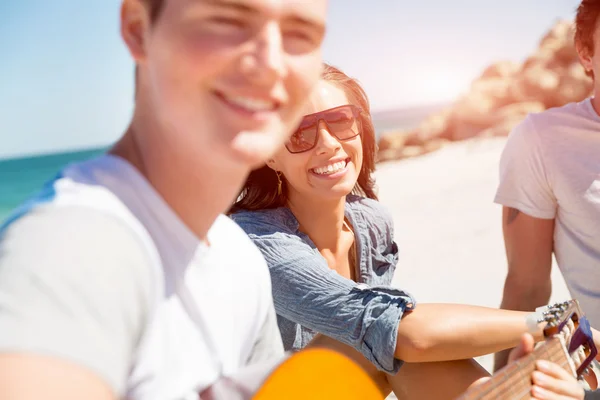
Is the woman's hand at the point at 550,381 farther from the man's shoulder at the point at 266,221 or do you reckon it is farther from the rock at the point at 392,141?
the rock at the point at 392,141

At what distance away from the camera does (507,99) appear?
2298cm

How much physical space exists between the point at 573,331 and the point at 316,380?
95 cm

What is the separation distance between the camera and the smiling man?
668 millimetres

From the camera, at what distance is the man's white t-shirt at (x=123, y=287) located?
0.67m

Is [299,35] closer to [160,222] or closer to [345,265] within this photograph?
[160,222]

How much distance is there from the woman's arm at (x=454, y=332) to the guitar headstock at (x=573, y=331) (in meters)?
0.06

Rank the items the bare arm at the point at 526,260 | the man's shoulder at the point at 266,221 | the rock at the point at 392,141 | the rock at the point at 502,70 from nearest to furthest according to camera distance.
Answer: the man's shoulder at the point at 266,221 → the bare arm at the point at 526,260 → the rock at the point at 392,141 → the rock at the point at 502,70

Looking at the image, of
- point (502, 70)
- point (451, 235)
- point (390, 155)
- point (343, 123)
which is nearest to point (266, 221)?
point (343, 123)

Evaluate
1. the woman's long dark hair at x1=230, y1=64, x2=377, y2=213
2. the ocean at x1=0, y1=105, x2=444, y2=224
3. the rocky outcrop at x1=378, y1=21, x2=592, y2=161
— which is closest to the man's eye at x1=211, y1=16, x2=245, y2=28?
the woman's long dark hair at x1=230, y1=64, x2=377, y2=213

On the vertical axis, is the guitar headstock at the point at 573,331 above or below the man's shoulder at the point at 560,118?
below

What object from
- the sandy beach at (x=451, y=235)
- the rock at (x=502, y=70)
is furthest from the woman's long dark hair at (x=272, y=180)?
the rock at (x=502, y=70)

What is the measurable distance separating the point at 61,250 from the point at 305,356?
61cm

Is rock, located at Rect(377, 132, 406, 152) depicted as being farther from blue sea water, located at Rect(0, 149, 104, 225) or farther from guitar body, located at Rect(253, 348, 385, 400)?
guitar body, located at Rect(253, 348, 385, 400)

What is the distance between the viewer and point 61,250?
27.6 inches
